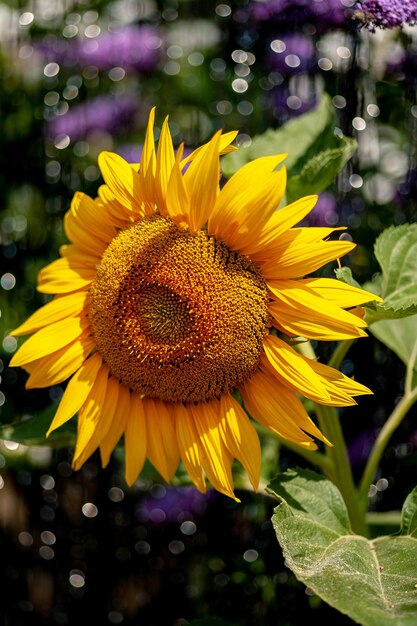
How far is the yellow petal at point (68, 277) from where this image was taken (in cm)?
63

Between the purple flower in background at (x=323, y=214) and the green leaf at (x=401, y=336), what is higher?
the purple flower in background at (x=323, y=214)

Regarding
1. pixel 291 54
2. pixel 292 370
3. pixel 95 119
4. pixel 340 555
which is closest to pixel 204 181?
pixel 292 370

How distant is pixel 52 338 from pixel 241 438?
0.56 ft

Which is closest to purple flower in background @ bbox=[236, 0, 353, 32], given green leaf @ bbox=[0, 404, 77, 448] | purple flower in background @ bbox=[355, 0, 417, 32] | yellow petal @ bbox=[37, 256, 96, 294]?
purple flower in background @ bbox=[355, 0, 417, 32]

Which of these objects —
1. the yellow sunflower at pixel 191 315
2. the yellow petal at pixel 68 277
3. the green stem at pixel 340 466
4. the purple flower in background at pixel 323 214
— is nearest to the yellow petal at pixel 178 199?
the yellow sunflower at pixel 191 315

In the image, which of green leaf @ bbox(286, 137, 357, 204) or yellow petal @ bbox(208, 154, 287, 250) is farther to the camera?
green leaf @ bbox(286, 137, 357, 204)

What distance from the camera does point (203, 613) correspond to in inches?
36.1

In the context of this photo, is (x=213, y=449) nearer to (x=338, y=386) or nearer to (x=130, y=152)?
(x=338, y=386)

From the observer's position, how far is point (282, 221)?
543 mm

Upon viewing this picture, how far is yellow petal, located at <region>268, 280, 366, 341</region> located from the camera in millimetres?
534

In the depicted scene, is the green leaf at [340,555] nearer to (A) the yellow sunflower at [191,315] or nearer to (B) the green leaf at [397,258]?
(A) the yellow sunflower at [191,315]

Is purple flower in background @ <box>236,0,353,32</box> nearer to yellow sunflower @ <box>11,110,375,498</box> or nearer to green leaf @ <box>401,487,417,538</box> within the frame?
yellow sunflower @ <box>11,110,375,498</box>

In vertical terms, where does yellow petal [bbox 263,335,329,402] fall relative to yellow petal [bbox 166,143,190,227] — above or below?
below

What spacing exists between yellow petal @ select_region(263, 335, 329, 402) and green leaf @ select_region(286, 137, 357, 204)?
0.16 meters
